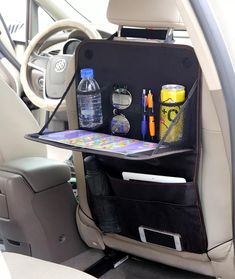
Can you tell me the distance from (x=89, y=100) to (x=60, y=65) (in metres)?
0.35

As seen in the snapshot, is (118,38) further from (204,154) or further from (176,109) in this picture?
(204,154)

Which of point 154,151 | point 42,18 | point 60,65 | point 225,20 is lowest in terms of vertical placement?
point 154,151

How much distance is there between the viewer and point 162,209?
5.28ft

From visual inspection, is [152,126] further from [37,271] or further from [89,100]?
[37,271]

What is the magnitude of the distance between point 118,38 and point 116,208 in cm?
58

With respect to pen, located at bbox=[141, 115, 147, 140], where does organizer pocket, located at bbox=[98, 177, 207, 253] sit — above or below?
below

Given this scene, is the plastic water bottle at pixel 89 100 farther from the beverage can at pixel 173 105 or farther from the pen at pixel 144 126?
the beverage can at pixel 173 105

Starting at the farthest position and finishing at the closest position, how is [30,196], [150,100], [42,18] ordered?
1. [42,18]
2. [30,196]
3. [150,100]

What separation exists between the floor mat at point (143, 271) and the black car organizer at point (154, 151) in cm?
23

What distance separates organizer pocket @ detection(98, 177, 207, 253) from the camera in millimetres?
1544

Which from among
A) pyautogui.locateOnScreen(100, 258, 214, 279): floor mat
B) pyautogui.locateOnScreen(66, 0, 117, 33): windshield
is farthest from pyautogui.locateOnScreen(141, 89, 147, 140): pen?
pyautogui.locateOnScreen(66, 0, 117, 33): windshield

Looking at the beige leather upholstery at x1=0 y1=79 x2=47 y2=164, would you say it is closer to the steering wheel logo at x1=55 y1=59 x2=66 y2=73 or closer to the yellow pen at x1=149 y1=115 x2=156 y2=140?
the steering wheel logo at x1=55 y1=59 x2=66 y2=73

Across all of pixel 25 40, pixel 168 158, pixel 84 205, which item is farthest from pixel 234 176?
pixel 25 40

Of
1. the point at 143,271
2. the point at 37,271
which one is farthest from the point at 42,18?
the point at 37,271
